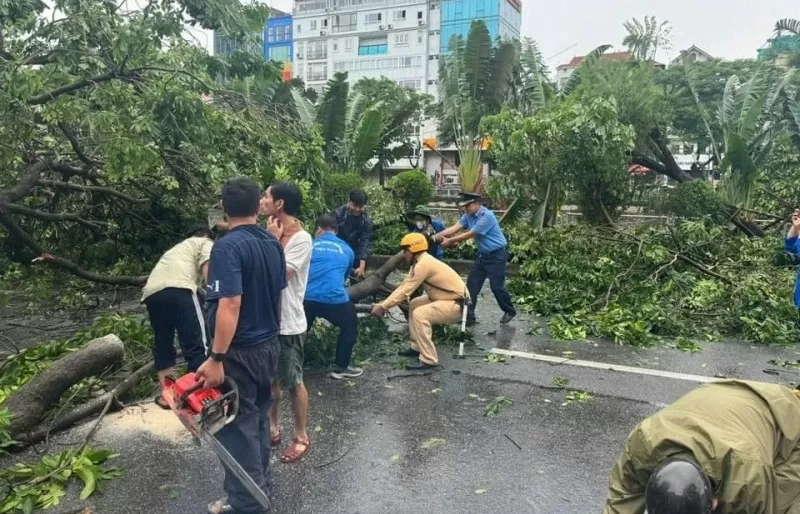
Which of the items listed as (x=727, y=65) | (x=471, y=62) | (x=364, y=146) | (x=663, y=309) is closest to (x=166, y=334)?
(x=663, y=309)

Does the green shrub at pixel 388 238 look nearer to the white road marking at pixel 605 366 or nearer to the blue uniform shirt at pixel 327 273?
the white road marking at pixel 605 366

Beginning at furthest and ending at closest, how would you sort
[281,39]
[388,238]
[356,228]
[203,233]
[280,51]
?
[281,39] → [280,51] → [388,238] → [356,228] → [203,233]

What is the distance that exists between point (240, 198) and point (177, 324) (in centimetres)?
200

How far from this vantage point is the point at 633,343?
286 inches

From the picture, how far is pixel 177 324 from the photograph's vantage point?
4.84 meters

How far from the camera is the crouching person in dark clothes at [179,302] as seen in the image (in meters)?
4.68

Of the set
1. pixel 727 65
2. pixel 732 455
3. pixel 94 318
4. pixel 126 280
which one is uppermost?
pixel 727 65

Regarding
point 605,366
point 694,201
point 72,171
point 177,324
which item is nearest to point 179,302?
point 177,324

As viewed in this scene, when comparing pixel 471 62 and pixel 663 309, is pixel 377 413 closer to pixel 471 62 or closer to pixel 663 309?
pixel 663 309

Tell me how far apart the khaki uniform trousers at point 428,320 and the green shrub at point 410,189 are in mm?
8424

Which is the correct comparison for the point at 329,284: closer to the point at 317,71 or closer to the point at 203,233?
the point at 203,233

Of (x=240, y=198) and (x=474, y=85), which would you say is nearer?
(x=240, y=198)

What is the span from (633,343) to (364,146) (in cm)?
1070

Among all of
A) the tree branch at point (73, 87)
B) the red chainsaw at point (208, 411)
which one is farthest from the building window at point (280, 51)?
the red chainsaw at point (208, 411)
